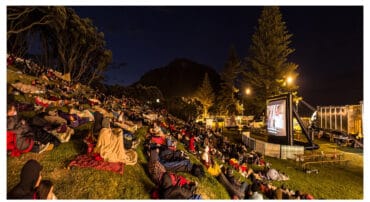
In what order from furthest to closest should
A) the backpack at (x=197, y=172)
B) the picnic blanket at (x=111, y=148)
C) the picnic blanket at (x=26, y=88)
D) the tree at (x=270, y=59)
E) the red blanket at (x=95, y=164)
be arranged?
1. the tree at (x=270, y=59)
2. the picnic blanket at (x=26, y=88)
3. the backpack at (x=197, y=172)
4. the picnic blanket at (x=111, y=148)
5. the red blanket at (x=95, y=164)

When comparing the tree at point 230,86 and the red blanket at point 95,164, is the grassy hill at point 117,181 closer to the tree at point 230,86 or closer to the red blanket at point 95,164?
the red blanket at point 95,164

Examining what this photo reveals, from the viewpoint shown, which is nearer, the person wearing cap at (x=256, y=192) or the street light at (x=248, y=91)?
the person wearing cap at (x=256, y=192)

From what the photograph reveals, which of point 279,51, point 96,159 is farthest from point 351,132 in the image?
point 96,159

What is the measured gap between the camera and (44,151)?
5848 mm

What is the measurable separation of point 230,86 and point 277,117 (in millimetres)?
25991

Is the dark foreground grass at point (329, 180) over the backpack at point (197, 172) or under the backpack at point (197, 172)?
under

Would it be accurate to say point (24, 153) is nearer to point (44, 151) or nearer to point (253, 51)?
point (44, 151)

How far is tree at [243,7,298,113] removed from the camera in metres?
24.5

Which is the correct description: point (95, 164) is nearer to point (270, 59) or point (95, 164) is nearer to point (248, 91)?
point (248, 91)

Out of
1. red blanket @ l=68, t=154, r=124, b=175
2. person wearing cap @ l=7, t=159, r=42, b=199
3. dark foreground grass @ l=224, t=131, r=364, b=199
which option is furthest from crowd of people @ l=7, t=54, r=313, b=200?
dark foreground grass @ l=224, t=131, r=364, b=199

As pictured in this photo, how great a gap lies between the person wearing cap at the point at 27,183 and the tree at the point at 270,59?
79.4 feet

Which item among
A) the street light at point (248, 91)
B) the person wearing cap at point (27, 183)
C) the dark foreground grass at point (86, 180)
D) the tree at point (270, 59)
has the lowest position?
the dark foreground grass at point (86, 180)

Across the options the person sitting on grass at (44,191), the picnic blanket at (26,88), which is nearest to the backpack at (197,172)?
the person sitting on grass at (44,191)

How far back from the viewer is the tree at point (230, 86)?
3966 centimetres
